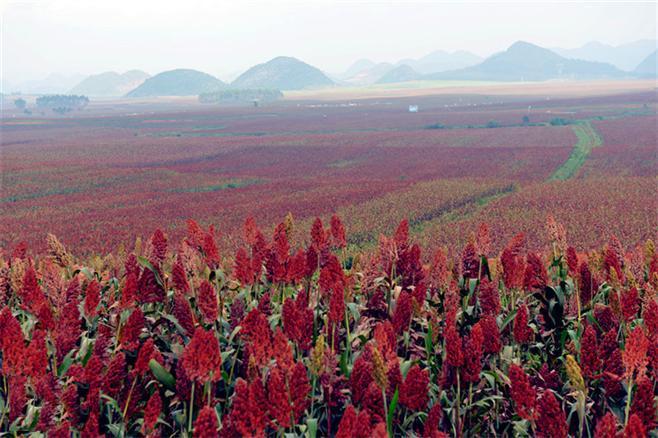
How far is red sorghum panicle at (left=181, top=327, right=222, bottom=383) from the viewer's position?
2596 millimetres

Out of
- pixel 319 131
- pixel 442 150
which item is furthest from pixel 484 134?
pixel 319 131

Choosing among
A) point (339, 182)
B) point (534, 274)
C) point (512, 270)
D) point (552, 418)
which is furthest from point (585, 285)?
point (339, 182)

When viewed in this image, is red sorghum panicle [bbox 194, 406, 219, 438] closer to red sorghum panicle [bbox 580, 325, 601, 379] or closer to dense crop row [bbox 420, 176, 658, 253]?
red sorghum panicle [bbox 580, 325, 601, 379]

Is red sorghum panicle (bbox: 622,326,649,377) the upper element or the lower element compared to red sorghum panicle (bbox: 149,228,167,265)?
lower

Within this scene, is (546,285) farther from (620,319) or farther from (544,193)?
(544,193)

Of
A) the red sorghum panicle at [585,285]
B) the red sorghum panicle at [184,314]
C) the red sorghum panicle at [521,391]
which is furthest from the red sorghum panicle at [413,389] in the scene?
the red sorghum panicle at [585,285]

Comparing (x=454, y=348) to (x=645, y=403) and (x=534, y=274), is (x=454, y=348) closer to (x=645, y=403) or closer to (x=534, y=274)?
(x=645, y=403)

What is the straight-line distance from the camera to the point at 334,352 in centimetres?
359

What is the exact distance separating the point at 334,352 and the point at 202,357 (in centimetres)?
114

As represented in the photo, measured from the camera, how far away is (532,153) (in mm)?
49031

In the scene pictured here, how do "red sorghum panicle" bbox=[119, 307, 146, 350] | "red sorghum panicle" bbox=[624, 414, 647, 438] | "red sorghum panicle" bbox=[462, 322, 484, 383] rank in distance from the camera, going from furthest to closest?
"red sorghum panicle" bbox=[119, 307, 146, 350] < "red sorghum panicle" bbox=[462, 322, 484, 383] < "red sorghum panicle" bbox=[624, 414, 647, 438]

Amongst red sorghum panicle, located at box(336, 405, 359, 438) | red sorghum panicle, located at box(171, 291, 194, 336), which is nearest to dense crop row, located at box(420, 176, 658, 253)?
red sorghum panicle, located at box(171, 291, 194, 336)

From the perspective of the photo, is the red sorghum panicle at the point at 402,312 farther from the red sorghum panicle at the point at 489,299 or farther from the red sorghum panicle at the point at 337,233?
the red sorghum panicle at the point at 337,233

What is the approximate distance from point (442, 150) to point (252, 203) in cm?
2605
